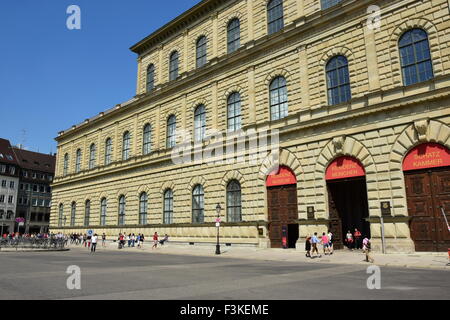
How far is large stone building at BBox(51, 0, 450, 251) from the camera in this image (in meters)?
22.0

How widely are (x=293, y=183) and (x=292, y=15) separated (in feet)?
45.8

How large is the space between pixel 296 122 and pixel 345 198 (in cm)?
705

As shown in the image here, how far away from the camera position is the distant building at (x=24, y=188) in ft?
263

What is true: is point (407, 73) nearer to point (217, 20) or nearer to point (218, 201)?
point (218, 201)

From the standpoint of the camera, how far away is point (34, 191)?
3460 inches

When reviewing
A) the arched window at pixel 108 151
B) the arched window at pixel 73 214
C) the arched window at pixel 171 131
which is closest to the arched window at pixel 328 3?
the arched window at pixel 171 131

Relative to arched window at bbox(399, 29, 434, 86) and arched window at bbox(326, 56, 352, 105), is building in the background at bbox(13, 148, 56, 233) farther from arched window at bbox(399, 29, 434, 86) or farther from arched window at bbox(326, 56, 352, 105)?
arched window at bbox(399, 29, 434, 86)

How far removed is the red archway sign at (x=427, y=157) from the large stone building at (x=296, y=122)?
62 mm

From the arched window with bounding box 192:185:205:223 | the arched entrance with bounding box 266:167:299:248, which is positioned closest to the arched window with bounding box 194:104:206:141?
the arched window with bounding box 192:185:205:223

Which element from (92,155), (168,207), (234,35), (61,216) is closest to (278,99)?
(234,35)

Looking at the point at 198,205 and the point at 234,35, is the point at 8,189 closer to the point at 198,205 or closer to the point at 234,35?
the point at 198,205

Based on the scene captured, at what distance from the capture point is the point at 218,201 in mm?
32375

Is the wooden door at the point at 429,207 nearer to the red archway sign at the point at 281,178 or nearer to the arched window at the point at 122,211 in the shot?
the red archway sign at the point at 281,178
